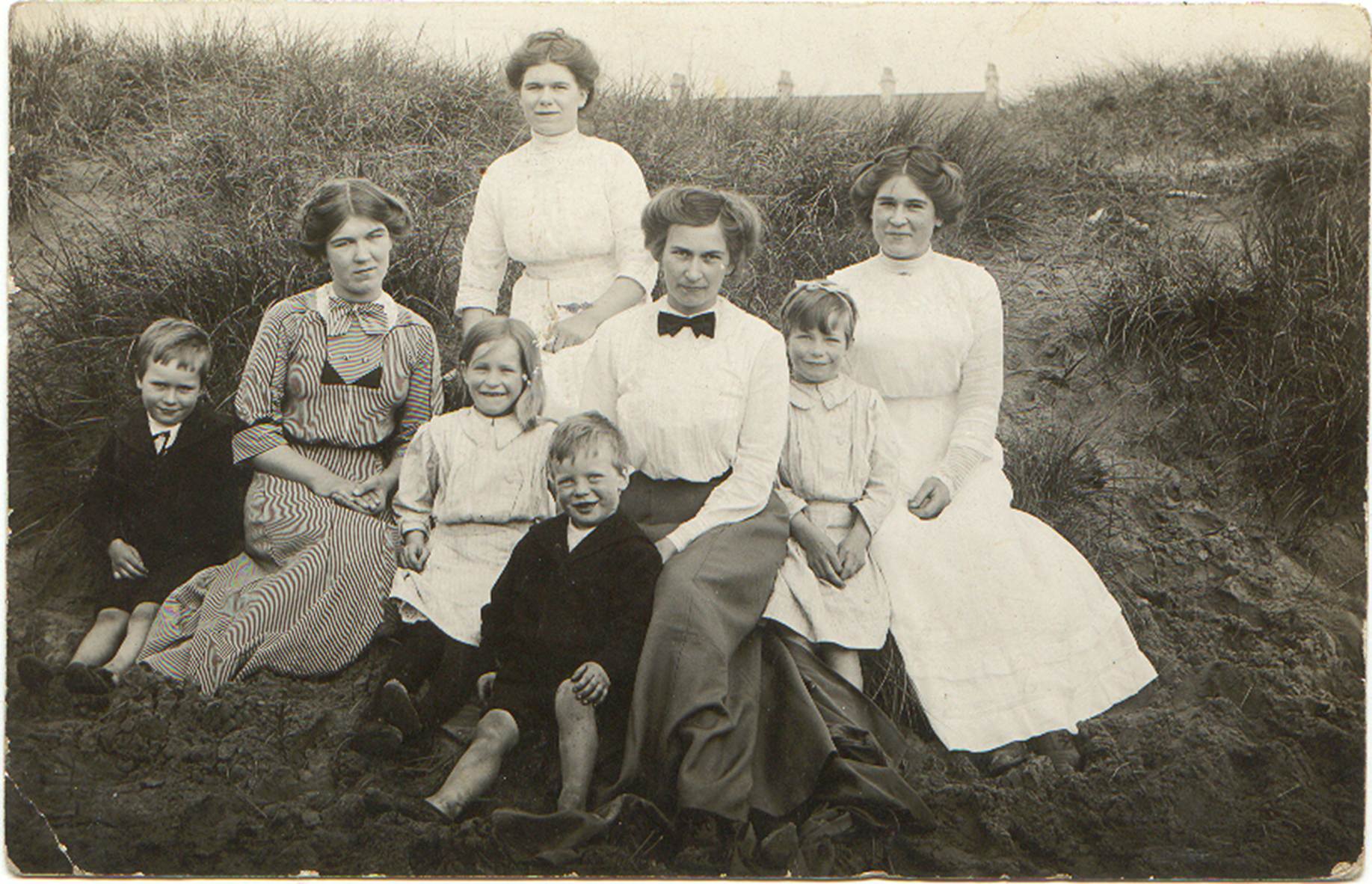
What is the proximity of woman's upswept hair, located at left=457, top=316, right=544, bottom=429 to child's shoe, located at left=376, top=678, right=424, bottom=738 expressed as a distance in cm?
85

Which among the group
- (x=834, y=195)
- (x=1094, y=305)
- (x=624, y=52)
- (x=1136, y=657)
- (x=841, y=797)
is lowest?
(x=841, y=797)

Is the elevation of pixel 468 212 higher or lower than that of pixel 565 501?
higher

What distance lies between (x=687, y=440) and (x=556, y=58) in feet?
4.49

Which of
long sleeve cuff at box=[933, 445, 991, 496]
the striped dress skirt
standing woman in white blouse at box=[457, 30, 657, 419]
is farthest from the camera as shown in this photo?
standing woman in white blouse at box=[457, 30, 657, 419]

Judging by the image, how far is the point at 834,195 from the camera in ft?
14.2

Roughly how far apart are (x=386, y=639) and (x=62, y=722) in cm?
104

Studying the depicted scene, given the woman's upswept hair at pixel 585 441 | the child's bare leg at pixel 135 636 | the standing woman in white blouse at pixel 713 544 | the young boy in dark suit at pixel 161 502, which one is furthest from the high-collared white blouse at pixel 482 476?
the child's bare leg at pixel 135 636

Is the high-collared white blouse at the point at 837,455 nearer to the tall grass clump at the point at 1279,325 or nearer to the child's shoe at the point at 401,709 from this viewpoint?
the tall grass clump at the point at 1279,325

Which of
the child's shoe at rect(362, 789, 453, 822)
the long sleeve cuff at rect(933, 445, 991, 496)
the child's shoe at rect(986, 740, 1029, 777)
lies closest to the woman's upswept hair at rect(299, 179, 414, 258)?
the child's shoe at rect(362, 789, 453, 822)

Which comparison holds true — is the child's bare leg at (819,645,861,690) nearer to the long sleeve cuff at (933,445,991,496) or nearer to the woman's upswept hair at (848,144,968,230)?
the long sleeve cuff at (933,445,991,496)

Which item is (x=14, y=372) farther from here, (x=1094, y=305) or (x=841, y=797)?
(x=1094, y=305)

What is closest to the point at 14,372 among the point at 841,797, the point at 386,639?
the point at 386,639

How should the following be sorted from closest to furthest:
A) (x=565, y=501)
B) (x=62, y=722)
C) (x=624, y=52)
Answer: (x=565, y=501), (x=62, y=722), (x=624, y=52)

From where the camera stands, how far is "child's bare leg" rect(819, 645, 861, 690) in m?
3.83
